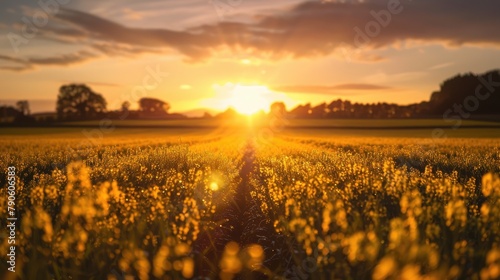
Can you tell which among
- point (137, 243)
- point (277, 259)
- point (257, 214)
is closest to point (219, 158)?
point (257, 214)

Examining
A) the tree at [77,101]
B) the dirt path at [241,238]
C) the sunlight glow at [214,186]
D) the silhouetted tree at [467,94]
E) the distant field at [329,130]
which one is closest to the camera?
the dirt path at [241,238]

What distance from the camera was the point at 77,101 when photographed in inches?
4493

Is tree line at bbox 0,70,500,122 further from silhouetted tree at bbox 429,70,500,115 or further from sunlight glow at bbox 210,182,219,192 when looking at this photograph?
sunlight glow at bbox 210,182,219,192

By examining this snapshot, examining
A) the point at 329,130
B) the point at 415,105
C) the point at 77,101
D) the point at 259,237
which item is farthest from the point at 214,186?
the point at 415,105

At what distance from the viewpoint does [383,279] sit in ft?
18.4

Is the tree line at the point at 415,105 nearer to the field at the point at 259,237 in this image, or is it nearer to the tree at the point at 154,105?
the tree at the point at 154,105

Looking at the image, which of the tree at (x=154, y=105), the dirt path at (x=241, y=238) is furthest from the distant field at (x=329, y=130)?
the tree at (x=154, y=105)

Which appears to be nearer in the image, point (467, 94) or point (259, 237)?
point (259, 237)

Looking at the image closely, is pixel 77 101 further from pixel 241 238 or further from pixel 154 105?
pixel 241 238

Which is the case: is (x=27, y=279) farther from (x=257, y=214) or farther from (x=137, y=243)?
(x=257, y=214)

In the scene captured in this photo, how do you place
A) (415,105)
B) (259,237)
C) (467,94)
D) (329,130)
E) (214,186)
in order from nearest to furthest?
1. (259,237)
2. (214,186)
3. (329,130)
4. (467,94)
5. (415,105)

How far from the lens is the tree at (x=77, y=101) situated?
111812mm

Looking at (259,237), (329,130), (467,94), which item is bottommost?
(259,237)

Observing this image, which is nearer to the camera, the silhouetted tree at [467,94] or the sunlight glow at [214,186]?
the sunlight glow at [214,186]
